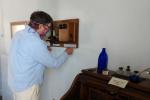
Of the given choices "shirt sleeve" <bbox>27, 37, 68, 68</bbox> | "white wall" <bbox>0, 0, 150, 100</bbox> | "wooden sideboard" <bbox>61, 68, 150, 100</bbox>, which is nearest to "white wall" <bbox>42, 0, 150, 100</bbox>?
"white wall" <bbox>0, 0, 150, 100</bbox>

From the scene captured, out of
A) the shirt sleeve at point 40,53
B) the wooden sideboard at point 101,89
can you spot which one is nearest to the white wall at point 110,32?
the wooden sideboard at point 101,89

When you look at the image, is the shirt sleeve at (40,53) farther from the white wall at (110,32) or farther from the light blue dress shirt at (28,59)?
the white wall at (110,32)

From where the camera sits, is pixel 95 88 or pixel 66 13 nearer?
pixel 95 88

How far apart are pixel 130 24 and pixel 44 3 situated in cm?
130

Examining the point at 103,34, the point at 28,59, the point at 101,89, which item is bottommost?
the point at 101,89

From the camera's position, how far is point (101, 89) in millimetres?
1480

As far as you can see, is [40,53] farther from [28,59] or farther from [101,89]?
[101,89]

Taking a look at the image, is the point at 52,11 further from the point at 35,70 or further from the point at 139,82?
the point at 139,82

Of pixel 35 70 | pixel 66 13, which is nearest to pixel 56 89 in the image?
pixel 35 70

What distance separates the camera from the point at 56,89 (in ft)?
8.18

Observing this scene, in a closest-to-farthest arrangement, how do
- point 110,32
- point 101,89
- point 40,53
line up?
point 101,89
point 40,53
point 110,32

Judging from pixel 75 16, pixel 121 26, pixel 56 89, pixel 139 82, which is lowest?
pixel 56 89

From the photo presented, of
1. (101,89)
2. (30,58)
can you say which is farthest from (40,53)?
(101,89)

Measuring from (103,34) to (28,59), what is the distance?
733mm
